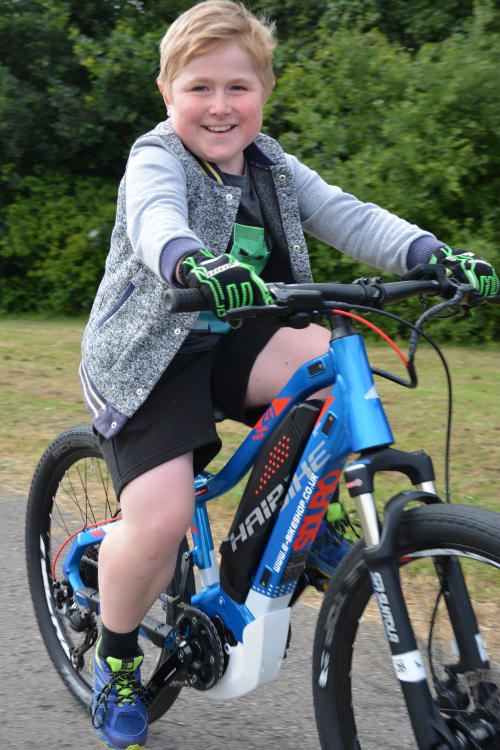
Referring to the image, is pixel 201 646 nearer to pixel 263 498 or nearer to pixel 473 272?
pixel 263 498

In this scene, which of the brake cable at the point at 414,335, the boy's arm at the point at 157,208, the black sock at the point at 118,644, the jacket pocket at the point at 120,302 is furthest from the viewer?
the black sock at the point at 118,644

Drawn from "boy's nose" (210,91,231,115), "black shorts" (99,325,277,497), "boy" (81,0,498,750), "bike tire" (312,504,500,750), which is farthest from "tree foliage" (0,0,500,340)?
"bike tire" (312,504,500,750)

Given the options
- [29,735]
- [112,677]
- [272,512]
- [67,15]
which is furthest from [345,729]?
[67,15]

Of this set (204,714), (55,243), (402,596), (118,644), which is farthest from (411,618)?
(55,243)

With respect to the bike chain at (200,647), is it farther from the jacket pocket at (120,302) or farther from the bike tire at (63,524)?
the jacket pocket at (120,302)

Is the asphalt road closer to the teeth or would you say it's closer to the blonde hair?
the teeth

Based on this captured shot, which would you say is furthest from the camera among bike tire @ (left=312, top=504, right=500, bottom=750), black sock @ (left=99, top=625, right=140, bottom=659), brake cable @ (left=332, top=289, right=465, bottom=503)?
black sock @ (left=99, top=625, right=140, bottom=659)

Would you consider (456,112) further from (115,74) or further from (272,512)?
(272,512)

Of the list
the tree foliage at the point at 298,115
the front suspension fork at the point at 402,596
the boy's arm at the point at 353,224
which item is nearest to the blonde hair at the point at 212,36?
the boy's arm at the point at 353,224

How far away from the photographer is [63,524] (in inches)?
133

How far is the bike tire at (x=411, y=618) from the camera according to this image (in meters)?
1.89

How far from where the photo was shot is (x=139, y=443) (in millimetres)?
2473

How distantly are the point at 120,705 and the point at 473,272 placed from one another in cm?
149

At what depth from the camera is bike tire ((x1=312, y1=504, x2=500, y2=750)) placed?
189cm
